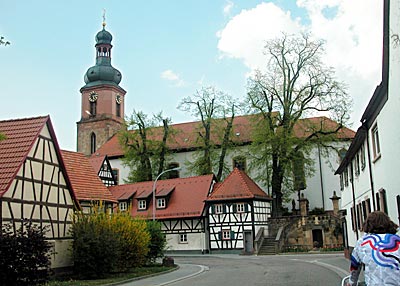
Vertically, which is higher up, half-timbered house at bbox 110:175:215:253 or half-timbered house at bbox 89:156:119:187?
half-timbered house at bbox 89:156:119:187

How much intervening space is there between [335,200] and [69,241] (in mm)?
26679

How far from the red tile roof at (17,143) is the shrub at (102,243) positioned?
2.76 m

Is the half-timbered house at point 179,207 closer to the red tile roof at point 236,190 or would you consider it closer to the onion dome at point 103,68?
the red tile roof at point 236,190

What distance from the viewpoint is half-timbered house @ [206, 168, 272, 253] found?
142ft

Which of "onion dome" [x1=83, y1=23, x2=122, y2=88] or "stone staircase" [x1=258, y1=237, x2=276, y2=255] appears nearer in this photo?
"stone staircase" [x1=258, y1=237, x2=276, y2=255]

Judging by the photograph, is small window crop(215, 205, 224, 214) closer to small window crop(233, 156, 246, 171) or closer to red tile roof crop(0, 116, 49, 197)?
small window crop(233, 156, 246, 171)

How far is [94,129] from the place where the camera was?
69.4 meters

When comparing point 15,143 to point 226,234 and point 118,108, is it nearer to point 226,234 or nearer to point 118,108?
point 226,234

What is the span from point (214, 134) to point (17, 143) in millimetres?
36105

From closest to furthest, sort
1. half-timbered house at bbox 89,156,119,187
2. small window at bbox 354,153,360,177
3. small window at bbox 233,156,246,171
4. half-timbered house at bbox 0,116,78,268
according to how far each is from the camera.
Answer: half-timbered house at bbox 0,116,78,268
small window at bbox 354,153,360,177
half-timbered house at bbox 89,156,119,187
small window at bbox 233,156,246,171

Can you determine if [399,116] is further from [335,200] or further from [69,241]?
[335,200]

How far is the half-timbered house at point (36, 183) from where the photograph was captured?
19391mm

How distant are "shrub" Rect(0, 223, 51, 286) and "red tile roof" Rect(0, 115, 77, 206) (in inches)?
123

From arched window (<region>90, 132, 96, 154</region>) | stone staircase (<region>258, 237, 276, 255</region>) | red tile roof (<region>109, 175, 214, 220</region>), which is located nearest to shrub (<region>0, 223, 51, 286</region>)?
stone staircase (<region>258, 237, 276, 255</region>)
